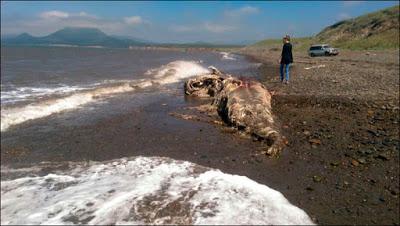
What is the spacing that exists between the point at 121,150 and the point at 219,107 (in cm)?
521

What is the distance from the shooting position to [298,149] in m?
8.53

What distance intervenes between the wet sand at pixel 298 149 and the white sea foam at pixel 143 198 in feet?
1.91

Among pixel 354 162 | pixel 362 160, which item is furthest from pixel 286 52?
pixel 354 162

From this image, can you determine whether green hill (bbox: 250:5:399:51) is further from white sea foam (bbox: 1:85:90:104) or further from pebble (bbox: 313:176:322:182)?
pebble (bbox: 313:176:322:182)

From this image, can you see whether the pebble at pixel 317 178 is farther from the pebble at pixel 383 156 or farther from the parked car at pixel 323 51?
the parked car at pixel 323 51

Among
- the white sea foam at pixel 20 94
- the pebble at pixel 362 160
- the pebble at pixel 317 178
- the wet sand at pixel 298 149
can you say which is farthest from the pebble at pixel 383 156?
the white sea foam at pixel 20 94

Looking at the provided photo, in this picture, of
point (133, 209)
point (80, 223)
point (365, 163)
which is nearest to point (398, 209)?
point (365, 163)

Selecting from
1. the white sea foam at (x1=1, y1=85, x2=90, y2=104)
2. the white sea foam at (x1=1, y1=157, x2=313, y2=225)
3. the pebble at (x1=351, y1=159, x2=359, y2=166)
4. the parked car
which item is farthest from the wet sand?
the parked car

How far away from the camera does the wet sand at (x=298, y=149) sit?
602cm

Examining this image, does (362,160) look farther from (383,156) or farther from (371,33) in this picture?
(371,33)

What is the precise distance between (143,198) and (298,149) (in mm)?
4227

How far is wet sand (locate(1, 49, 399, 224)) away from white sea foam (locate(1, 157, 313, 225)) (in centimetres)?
58

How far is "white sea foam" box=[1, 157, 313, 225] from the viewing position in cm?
518

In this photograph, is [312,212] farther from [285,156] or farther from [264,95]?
[264,95]
